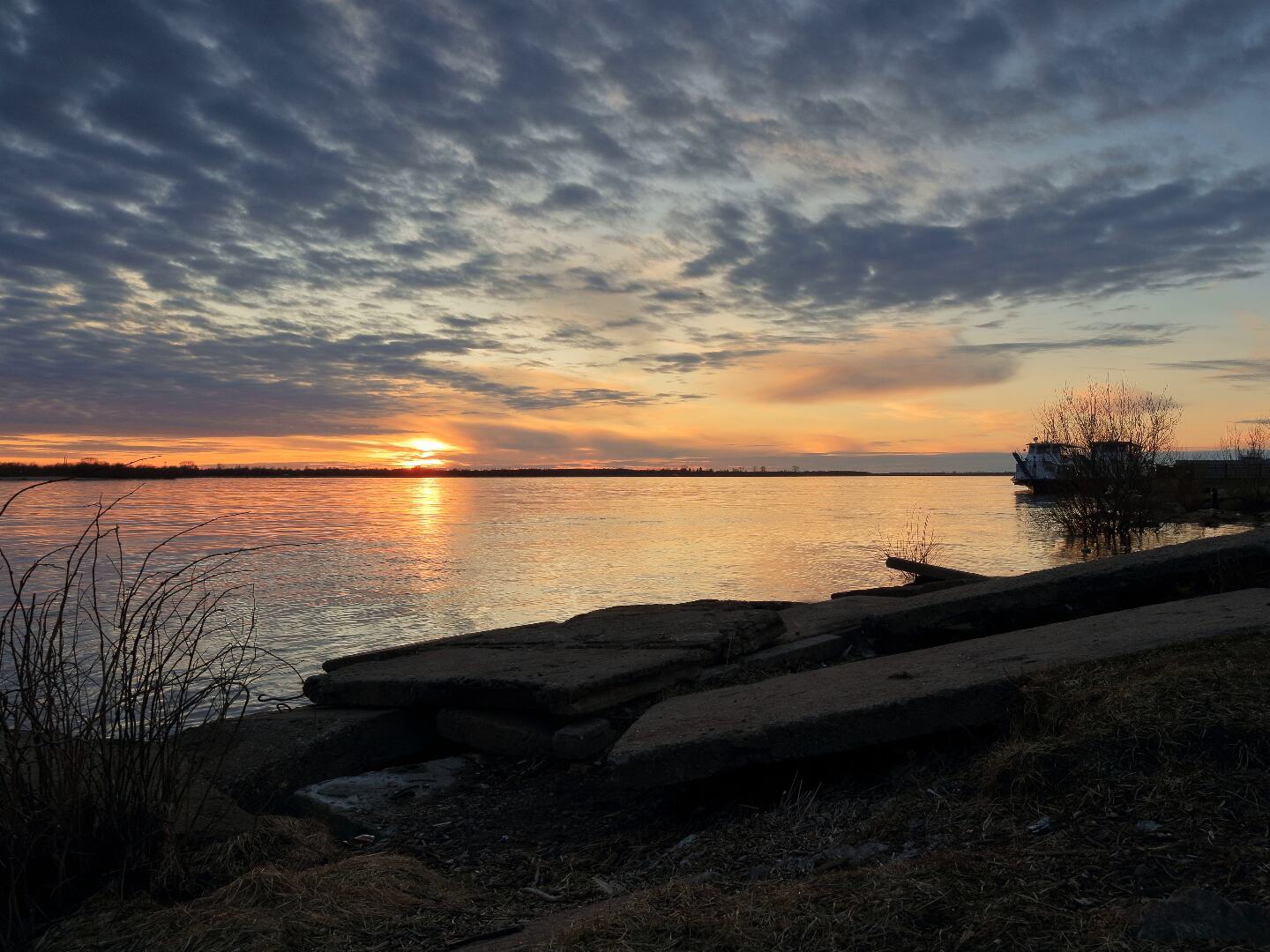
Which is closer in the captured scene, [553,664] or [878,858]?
[878,858]

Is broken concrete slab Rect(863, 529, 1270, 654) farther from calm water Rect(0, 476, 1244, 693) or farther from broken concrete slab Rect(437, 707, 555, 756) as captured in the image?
calm water Rect(0, 476, 1244, 693)

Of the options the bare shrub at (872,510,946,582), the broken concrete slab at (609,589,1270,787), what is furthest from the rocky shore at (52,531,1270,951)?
the bare shrub at (872,510,946,582)

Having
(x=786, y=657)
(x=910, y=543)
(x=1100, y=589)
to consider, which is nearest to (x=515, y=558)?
(x=910, y=543)

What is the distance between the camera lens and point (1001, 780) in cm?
320

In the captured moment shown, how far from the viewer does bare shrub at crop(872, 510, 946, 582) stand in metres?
18.8

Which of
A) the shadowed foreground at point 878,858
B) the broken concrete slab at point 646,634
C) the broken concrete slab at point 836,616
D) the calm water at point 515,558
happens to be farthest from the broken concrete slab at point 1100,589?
the calm water at point 515,558

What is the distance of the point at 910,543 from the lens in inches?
824

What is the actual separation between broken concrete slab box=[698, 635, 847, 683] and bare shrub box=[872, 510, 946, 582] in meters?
8.89

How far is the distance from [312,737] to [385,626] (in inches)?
240

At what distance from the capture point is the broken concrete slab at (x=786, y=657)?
19.6 feet

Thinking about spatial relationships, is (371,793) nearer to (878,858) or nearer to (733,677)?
(733,677)

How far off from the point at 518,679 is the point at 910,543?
17.3 m

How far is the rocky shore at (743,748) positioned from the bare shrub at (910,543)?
29.9 ft

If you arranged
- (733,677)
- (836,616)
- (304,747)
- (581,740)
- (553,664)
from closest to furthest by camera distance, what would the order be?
(581,740) → (304,747) → (553,664) → (733,677) → (836,616)
